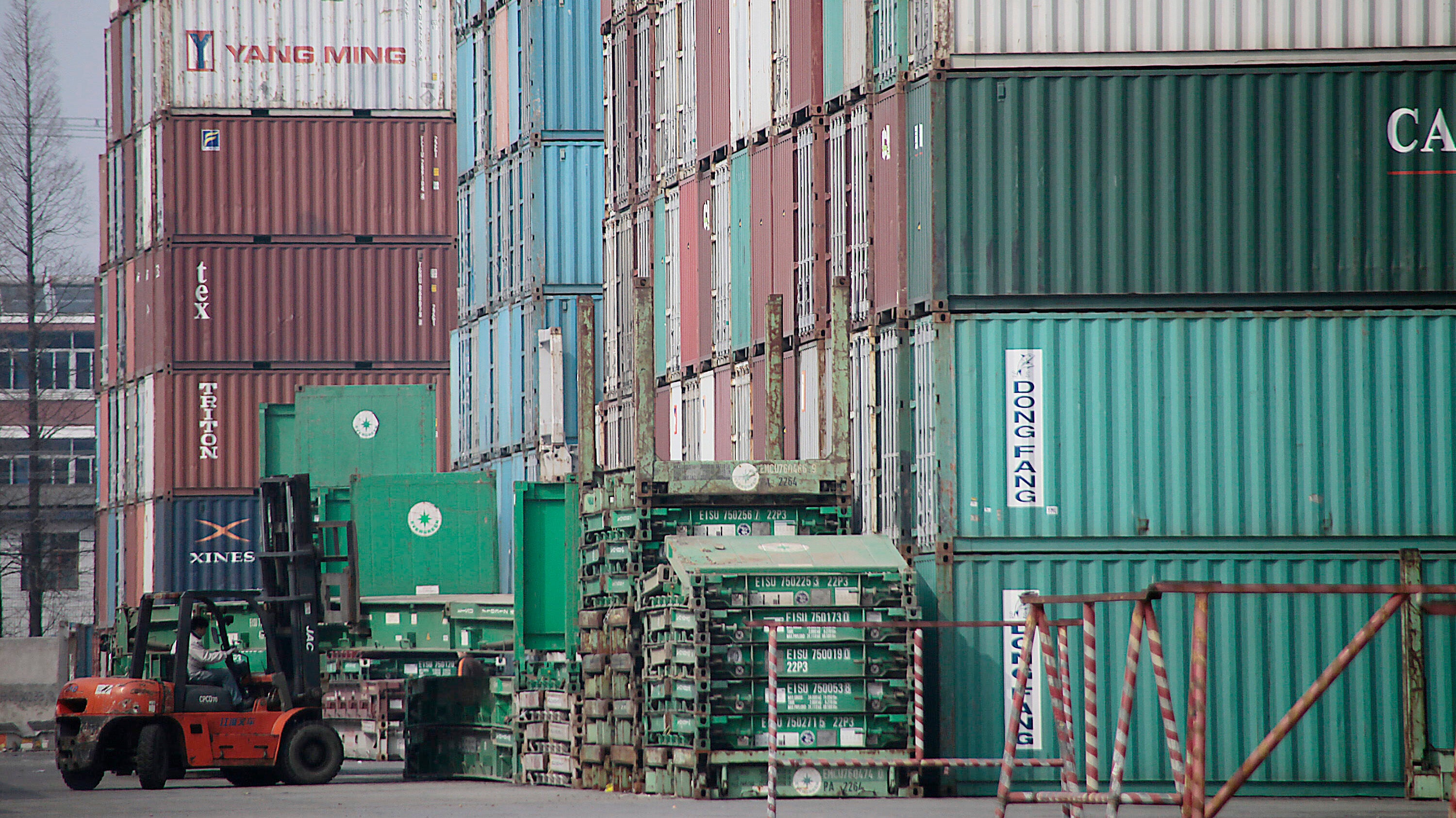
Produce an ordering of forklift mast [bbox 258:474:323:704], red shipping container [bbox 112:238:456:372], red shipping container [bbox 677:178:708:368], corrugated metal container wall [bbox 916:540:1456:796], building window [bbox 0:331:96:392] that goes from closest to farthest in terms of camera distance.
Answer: corrugated metal container wall [bbox 916:540:1456:796]
forklift mast [bbox 258:474:323:704]
red shipping container [bbox 677:178:708:368]
red shipping container [bbox 112:238:456:372]
building window [bbox 0:331:96:392]

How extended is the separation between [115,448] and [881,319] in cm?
2466

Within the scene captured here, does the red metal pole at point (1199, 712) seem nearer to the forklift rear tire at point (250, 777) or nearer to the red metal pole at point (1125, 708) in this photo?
the red metal pole at point (1125, 708)

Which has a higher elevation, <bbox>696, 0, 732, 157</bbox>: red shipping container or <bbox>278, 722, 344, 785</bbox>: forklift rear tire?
<bbox>696, 0, 732, 157</bbox>: red shipping container

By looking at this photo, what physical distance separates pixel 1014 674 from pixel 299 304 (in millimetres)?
22763

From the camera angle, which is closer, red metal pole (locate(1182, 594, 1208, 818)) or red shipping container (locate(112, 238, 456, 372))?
red metal pole (locate(1182, 594, 1208, 818))

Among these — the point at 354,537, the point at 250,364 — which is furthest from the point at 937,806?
the point at 250,364

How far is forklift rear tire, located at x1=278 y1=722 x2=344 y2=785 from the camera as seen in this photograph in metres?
19.7

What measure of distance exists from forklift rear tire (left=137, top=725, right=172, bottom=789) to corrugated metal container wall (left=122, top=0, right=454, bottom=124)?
19.9 metres

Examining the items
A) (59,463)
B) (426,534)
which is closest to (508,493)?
(426,534)

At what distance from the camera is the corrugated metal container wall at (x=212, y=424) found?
118 ft

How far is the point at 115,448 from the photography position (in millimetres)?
38594

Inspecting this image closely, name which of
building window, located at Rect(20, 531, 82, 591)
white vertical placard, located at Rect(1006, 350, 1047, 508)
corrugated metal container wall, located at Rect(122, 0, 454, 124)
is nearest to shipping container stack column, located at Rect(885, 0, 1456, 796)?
white vertical placard, located at Rect(1006, 350, 1047, 508)

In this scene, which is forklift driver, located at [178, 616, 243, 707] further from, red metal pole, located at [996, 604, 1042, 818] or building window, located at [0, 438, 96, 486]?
building window, located at [0, 438, 96, 486]

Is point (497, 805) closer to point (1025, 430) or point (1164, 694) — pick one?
point (1025, 430)
